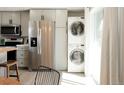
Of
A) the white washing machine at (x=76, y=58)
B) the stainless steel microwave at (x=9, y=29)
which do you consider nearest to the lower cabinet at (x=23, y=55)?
the stainless steel microwave at (x=9, y=29)

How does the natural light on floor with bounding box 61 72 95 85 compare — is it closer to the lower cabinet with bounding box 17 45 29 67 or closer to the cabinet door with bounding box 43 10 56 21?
the lower cabinet with bounding box 17 45 29 67

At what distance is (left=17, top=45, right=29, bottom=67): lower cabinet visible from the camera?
6.45 m

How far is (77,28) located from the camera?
5969 millimetres

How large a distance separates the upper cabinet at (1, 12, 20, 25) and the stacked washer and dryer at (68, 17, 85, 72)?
206cm

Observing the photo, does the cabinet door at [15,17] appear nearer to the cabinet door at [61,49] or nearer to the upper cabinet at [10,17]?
the upper cabinet at [10,17]

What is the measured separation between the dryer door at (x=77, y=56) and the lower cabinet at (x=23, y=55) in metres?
1.60

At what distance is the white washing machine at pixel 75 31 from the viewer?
592 centimetres

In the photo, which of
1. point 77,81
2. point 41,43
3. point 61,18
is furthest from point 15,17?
point 77,81

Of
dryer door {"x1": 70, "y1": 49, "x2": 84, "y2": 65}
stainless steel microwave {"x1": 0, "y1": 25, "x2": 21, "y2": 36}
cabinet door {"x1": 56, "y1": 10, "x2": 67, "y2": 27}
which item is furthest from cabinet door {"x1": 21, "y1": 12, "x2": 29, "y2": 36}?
dryer door {"x1": 70, "y1": 49, "x2": 84, "y2": 65}

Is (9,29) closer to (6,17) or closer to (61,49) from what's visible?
(6,17)

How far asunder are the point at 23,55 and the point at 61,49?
4.32 feet

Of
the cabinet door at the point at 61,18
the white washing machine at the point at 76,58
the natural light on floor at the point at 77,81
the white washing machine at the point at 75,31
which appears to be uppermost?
the cabinet door at the point at 61,18
